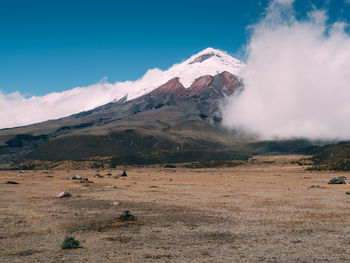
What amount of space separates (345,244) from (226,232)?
791 cm

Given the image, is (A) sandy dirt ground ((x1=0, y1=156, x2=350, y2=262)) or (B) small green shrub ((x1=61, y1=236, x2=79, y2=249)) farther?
(B) small green shrub ((x1=61, y1=236, x2=79, y2=249))

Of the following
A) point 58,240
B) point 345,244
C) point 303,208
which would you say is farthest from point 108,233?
point 303,208

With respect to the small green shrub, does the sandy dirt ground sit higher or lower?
lower

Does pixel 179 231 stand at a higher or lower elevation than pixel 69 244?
lower

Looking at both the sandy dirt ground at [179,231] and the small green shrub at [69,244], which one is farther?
the small green shrub at [69,244]

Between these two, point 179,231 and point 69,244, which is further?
point 179,231

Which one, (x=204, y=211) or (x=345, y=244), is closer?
(x=345, y=244)

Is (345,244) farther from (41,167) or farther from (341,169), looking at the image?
(41,167)

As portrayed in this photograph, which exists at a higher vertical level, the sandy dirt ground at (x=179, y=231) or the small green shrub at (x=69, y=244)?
the small green shrub at (x=69, y=244)

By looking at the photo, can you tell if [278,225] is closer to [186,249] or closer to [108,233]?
[186,249]

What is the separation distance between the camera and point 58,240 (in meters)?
21.7

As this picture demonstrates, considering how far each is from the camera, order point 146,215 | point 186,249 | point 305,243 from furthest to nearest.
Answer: point 146,215, point 305,243, point 186,249

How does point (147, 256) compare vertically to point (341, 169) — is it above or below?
above

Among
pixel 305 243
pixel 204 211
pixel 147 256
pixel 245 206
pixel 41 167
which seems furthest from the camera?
pixel 41 167
